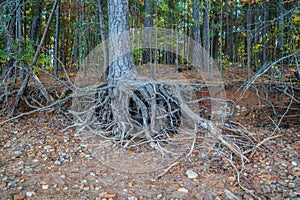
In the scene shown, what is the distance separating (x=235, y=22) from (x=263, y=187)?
10234mm

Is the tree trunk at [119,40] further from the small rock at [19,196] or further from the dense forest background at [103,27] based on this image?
the small rock at [19,196]

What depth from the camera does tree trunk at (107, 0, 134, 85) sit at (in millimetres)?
3021

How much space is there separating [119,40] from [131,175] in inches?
73.5

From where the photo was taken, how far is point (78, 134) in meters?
2.82

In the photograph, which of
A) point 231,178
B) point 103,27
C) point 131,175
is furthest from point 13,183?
point 103,27

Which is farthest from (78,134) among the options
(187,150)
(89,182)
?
(187,150)

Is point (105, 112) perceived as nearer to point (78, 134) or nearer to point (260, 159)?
point (78, 134)

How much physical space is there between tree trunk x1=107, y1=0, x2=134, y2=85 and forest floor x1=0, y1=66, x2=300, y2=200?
1050 millimetres

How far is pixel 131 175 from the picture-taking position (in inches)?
75.2

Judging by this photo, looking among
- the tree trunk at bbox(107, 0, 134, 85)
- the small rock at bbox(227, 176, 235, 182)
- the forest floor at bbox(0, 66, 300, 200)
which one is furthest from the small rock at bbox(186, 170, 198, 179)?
the tree trunk at bbox(107, 0, 134, 85)

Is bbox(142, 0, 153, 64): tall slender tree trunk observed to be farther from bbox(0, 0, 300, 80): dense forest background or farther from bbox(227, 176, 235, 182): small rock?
bbox(227, 176, 235, 182): small rock

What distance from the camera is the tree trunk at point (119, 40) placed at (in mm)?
3021

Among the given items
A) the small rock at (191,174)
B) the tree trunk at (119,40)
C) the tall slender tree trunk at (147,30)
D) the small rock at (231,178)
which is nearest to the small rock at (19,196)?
the small rock at (191,174)

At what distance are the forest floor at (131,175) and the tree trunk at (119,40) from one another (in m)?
1.05
